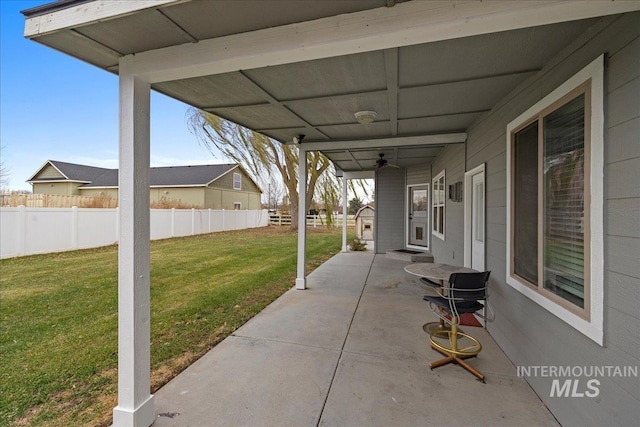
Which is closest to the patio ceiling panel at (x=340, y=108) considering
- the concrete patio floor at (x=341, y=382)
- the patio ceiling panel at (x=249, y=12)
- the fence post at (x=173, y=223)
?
the patio ceiling panel at (x=249, y=12)

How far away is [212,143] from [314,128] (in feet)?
26.7

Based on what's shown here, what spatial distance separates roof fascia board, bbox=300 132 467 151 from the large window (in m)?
1.82

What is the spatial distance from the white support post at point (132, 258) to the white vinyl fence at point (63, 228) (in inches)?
349

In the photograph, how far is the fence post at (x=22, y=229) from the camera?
25.6 feet

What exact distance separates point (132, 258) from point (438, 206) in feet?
21.7

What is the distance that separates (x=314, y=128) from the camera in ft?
14.4

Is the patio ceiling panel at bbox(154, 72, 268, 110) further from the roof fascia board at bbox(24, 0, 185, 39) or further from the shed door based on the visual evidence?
the shed door

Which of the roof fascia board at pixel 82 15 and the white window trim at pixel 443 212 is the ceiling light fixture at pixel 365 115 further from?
the white window trim at pixel 443 212

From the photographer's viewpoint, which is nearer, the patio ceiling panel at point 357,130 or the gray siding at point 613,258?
the gray siding at point 613,258

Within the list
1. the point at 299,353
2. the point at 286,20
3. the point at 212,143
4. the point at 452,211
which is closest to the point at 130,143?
the point at 286,20

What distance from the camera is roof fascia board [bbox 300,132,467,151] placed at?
15.0ft

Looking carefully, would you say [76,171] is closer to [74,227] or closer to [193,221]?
[193,221]

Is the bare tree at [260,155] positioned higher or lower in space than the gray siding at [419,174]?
higher

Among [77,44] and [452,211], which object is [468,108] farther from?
[77,44]
